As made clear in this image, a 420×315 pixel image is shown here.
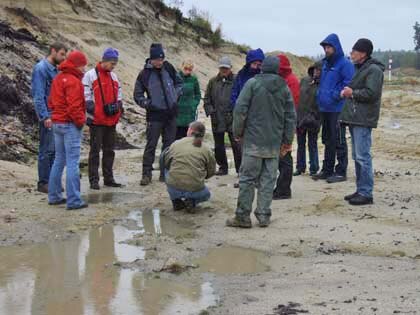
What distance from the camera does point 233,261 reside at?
6.36 meters

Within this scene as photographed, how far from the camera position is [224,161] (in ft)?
36.7

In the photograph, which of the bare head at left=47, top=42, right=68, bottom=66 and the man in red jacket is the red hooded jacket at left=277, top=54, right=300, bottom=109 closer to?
the man in red jacket

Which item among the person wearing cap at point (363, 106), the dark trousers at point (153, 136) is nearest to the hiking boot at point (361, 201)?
the person wearing cap at point (363, 106)

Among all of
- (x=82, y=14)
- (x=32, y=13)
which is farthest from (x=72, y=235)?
(x=82, y=14)

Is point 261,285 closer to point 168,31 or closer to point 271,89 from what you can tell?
point 271,89

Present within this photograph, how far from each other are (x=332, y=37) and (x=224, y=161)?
112 inches

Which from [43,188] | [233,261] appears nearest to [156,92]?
[43,188]

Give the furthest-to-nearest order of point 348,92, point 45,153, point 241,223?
1. point 45,153
2. point 348,92
3. point 241,223

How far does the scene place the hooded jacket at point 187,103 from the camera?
36.1ft

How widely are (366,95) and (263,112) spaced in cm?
151

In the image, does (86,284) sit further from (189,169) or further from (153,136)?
(153,136)

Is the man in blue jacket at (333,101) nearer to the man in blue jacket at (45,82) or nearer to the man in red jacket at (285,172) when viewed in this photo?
the man in red jacket at (285,172)

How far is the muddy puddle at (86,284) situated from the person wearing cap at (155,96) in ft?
10.6

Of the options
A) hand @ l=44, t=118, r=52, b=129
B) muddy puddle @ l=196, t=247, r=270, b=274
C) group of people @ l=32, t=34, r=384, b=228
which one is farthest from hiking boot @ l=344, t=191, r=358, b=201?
hand @ l=44, t=118, r=52, b=129
